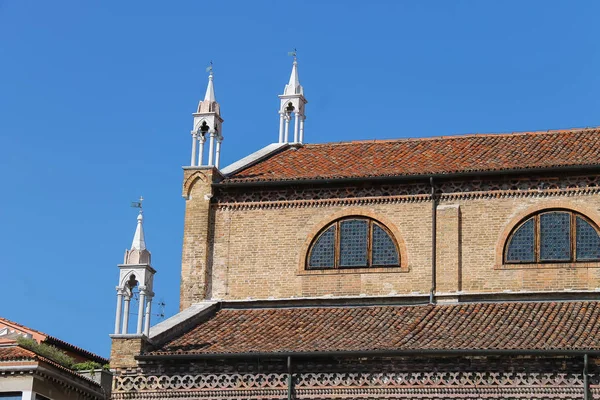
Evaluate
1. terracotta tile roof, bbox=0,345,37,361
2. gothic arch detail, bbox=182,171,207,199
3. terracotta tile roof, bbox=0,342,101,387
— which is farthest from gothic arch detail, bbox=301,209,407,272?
terracotta tile roof, bbox=0,345,37,361

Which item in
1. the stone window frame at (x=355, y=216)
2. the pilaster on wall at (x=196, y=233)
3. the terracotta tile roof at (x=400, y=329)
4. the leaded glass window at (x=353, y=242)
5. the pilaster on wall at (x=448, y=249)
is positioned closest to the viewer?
the terracotta tile roof at (x=400, y=329)

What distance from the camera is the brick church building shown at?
28453 mm

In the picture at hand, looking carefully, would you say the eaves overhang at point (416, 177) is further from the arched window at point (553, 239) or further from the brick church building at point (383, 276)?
the arched window at point (553, 239)

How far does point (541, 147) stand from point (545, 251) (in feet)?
11.0

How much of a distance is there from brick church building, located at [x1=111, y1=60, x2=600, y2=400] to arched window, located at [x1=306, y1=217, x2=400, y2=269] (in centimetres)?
4

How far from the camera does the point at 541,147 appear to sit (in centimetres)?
3381

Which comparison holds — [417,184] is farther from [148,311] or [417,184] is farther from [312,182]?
[148,311]

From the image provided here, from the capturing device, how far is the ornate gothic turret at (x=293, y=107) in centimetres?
3809

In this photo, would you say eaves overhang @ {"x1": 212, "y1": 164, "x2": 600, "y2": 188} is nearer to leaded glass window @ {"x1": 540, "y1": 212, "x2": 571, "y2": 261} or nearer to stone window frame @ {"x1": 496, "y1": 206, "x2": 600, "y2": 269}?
stone window frame @ {"x1": 496, "y1": 206, "x2": 600, "y2": 269}

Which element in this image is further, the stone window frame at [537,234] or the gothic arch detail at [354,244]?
the gothic arch detail at [354,244]

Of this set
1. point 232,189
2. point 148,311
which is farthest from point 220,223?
point 148,311

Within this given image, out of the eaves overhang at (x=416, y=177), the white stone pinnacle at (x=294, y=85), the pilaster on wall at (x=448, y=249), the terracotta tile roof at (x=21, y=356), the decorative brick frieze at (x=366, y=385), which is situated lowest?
the decorative brick frieze at (x=366, y=385)

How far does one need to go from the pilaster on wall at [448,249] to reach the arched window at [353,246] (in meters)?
1.03

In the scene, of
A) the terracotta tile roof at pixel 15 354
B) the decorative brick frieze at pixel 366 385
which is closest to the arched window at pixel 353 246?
the decorative brick frieze at pixel 366 385
